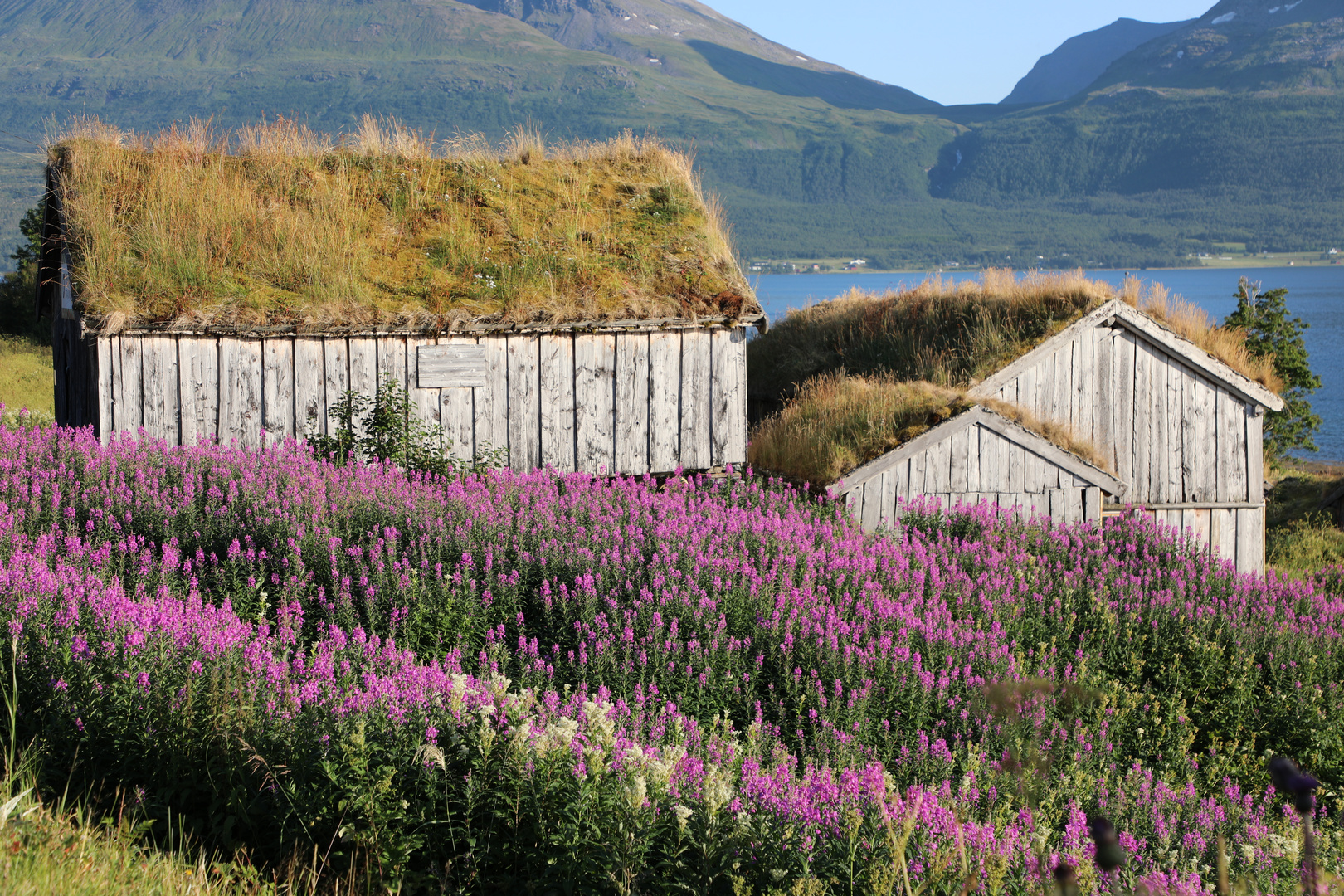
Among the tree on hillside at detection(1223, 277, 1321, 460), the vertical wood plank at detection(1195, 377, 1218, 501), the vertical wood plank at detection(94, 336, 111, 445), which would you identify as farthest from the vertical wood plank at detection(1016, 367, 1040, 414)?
the tree on hillside at detection(1223, 277, 1321, 460)

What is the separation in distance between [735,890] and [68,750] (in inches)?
130

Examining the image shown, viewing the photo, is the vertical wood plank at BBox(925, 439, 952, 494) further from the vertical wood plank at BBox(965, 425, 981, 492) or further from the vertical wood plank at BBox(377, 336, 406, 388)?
the vertical wood plank at BBox(377, 336, 406, 388)

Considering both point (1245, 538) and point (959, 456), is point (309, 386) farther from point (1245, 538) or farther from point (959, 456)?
point (1245, 538)

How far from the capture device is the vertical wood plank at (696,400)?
42.9ft

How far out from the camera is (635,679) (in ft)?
21.0

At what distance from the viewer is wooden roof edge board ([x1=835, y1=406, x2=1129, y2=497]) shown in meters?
12.8

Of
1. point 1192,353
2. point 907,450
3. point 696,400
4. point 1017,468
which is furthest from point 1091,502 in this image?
point 696,400

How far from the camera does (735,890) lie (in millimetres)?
3520

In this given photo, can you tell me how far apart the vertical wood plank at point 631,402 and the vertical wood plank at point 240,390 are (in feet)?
14.0

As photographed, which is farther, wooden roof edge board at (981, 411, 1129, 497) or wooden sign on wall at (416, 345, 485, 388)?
wooden roof edge board at (981, 411, 1129, 497)

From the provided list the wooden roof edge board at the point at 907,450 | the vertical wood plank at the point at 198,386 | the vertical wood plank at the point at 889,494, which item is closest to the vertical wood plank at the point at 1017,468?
the wooden roof edge board at the point at 907,450

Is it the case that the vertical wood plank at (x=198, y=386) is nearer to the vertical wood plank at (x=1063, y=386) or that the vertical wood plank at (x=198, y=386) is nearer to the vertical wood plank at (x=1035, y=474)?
the vertical wood plank at (x=1035, y=474)

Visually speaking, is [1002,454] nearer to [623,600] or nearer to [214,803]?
[623,600]

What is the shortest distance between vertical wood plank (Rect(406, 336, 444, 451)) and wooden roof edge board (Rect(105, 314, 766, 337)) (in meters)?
0.13
